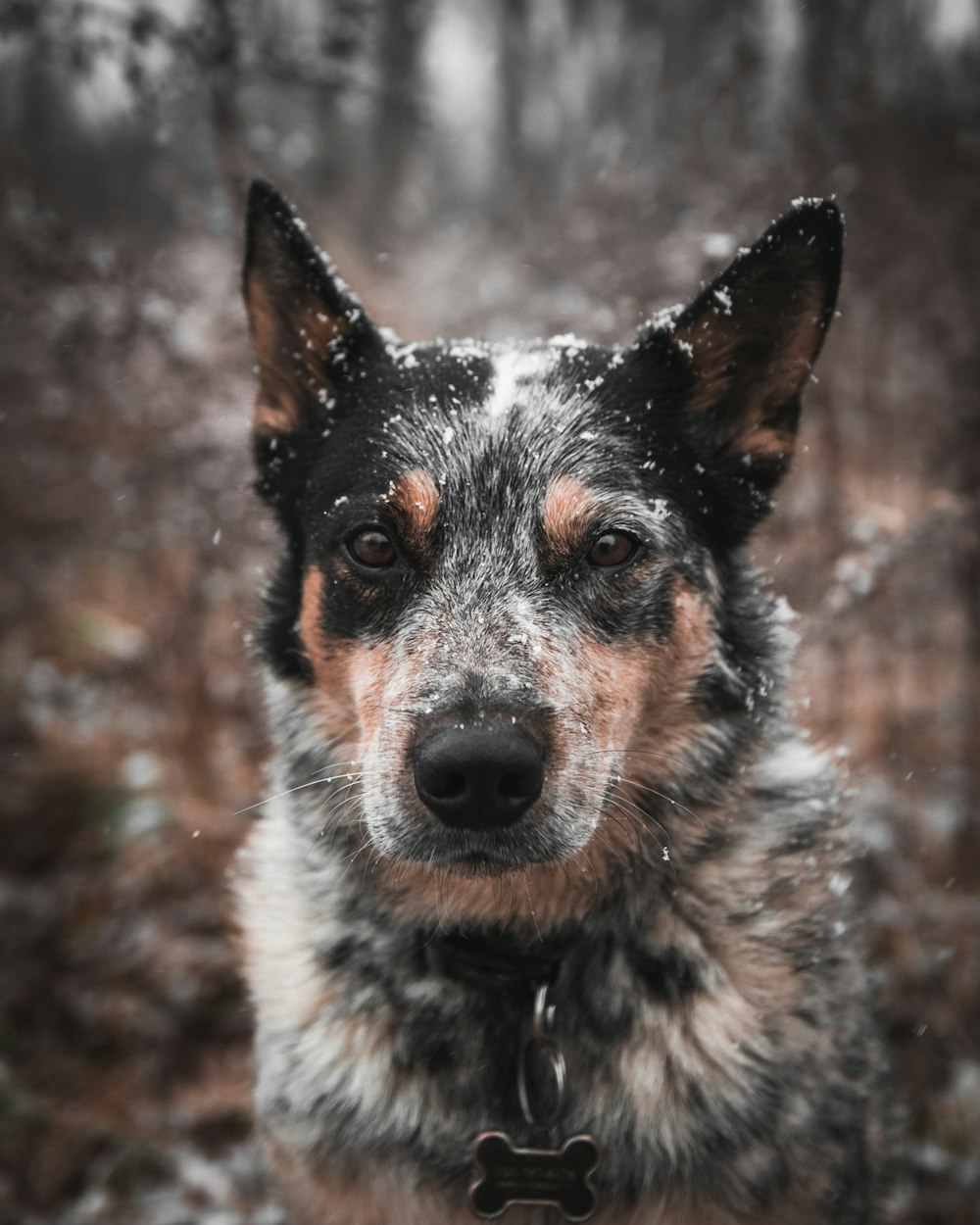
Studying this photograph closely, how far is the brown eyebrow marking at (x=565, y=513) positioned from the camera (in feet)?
7.36

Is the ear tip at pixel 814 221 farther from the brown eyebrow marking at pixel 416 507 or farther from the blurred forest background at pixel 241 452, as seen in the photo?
the blurred forest background at pixel 241 452

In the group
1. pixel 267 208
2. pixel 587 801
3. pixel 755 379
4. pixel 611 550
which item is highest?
pixel 267 208

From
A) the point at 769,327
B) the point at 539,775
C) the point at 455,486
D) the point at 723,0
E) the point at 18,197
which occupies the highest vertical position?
the point at 723,0

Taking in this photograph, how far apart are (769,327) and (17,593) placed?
659 centimetres

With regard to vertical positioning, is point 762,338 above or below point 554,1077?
above

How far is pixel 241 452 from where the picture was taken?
479 cm

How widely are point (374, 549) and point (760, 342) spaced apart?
117 centimetres

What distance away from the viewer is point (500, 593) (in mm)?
2193

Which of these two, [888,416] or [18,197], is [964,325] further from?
[18,197]

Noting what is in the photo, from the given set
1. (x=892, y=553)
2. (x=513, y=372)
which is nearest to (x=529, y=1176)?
(x=513, y=372)

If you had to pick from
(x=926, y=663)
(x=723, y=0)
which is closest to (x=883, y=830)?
(x=926, y=663)

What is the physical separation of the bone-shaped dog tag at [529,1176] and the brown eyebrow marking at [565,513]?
4.75ft

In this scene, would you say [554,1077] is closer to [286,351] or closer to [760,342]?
[760,342]

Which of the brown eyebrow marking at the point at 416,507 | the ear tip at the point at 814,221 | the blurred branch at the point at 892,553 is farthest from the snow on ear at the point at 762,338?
the blurred branch at the point at 892,553
